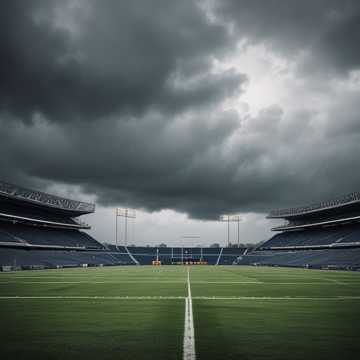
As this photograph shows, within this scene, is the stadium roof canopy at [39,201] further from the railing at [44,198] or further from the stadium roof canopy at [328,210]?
the stadium roof canopy at [328,210]

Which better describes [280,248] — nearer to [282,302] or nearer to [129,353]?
[282,302]

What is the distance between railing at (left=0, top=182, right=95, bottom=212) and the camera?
80.9m

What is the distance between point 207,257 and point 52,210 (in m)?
59.0

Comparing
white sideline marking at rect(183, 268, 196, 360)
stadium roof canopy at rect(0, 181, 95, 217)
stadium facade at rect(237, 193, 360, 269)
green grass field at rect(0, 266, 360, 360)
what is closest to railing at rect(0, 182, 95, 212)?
stadium roof canopy at rect(0, 181, 95, 217)

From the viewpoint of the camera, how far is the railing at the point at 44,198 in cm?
8088

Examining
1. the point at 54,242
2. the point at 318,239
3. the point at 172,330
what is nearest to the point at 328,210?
the point at 318,239

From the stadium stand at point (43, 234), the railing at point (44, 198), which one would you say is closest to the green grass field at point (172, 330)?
the stadium stand at point (43, 234)

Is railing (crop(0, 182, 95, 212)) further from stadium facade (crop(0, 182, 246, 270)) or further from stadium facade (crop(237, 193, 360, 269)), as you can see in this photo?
stadium facade (crop(237, 193, 360, 269))

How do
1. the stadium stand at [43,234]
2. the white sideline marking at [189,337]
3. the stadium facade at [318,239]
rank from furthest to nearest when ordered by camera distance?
the stadium facade at [318,239] < the stadium stand at [43,234] < the white sideline marking at [189,337]

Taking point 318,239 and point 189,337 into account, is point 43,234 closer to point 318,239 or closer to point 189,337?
point 318,239

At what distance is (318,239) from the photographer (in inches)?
3661

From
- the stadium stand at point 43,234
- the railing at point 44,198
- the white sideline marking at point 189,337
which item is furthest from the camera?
the railing at point 44,198

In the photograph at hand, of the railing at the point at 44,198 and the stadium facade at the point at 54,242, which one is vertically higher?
the railing at the point at 44,198

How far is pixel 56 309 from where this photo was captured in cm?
1425
